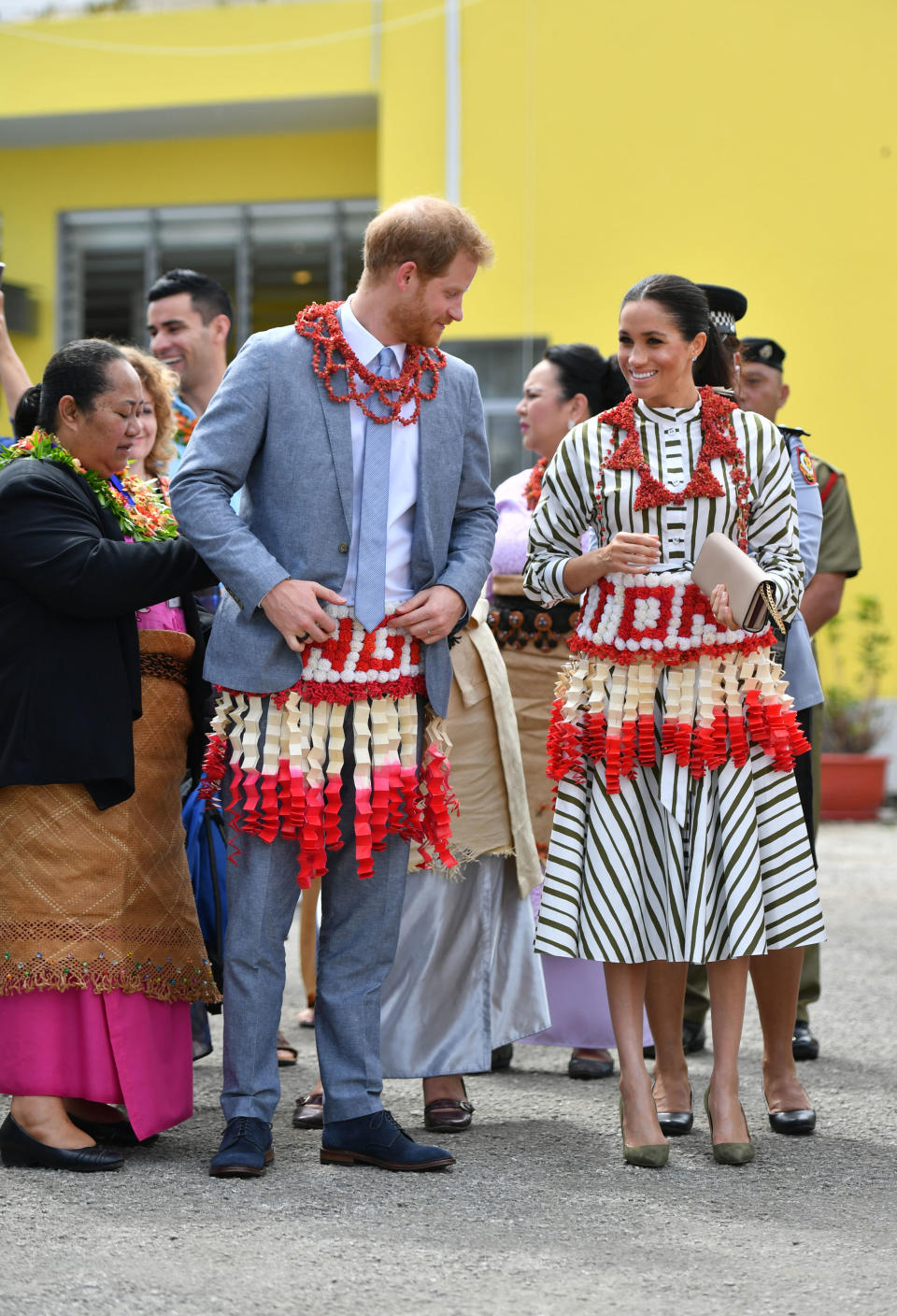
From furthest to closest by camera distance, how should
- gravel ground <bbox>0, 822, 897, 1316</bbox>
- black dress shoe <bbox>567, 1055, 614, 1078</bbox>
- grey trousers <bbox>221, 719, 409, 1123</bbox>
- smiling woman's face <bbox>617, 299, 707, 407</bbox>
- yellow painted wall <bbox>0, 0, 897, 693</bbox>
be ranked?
yellow painted wall <bbox>0, 0, 897, 693</bbox>
black dress shoe <bbox>567, 1055, 614, 1078</bbox>
smiling woman's face <bbox>617, 299, 707, 407</bbox>
grey trousers <bbox>221, 719, 409, 1123</bbox>
gravel ground <bbox>0, 822, 897, 1316</bbox>

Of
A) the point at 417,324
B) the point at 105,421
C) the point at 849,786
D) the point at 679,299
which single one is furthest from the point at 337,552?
the point at 849,786

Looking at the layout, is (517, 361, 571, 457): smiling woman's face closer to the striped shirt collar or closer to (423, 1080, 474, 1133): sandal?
the striped shirt collar

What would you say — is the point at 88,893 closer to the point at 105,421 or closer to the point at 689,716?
the point at 105,421

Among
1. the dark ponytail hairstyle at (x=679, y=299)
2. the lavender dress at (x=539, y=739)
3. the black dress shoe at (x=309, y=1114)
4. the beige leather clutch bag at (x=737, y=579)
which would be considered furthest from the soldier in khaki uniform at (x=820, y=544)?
the black dress shoe at (x=309, y=1114)

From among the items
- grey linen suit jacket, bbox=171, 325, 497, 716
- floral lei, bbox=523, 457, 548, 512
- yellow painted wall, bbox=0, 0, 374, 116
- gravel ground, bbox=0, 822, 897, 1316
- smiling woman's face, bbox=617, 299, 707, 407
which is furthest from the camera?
yellow painted wall, bbox=0, 0, 374, 116

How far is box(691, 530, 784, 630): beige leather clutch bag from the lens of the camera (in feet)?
11.2

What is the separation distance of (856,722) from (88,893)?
339 inches

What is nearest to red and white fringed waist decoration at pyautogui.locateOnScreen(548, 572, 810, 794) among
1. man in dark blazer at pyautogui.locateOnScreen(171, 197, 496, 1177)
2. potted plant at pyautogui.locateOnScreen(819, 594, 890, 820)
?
man in dark blazer at pyautogui.locateOnScreen(171, 197, 496, 1177)

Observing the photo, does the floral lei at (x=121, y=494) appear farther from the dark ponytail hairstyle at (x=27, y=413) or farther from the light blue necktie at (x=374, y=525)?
the light blue necktie at (x=374, y=525)

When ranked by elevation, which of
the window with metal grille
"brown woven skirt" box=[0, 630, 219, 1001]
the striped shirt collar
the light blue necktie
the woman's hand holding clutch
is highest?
the window with metal grille

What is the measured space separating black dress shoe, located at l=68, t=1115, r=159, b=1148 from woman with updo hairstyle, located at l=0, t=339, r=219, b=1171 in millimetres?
66

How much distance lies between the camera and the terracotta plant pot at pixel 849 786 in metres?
10.8

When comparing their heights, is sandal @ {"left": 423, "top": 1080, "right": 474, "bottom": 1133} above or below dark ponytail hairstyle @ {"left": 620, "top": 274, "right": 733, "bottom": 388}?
below

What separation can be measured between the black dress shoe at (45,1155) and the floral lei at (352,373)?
1653 mm
